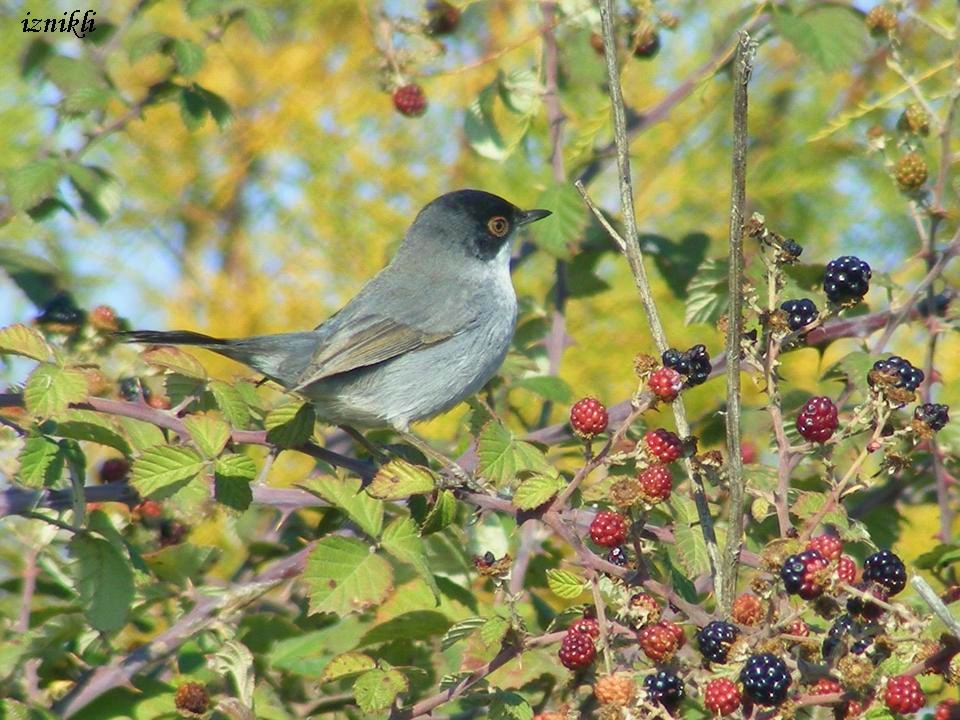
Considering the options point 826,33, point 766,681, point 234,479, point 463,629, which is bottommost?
point 463,629

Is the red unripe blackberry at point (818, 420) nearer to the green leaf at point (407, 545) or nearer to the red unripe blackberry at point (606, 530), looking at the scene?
the red unripe blackberry at point (606, 530)

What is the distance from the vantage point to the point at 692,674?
1.92 meters

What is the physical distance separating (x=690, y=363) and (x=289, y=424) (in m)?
0.90

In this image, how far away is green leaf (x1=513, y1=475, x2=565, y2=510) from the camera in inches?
80.6

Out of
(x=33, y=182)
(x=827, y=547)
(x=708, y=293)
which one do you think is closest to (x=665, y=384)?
(x=827, y=547)

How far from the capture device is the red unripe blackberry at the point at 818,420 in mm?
2047

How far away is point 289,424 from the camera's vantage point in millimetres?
2557

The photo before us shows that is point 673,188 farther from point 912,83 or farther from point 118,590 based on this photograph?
point 118,590

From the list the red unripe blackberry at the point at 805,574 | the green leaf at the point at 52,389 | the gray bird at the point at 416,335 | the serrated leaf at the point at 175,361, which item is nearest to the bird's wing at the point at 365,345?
the gray bird at the point at 416,335

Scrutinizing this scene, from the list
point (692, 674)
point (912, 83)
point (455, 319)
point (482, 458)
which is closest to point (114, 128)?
point (455, 319)

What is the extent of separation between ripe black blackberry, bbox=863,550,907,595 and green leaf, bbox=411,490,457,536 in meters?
0.78

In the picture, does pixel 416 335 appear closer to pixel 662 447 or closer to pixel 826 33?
pixel 826 33

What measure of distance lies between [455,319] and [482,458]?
1.74 metres

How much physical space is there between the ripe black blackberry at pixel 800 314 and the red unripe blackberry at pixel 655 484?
0.33 meters
